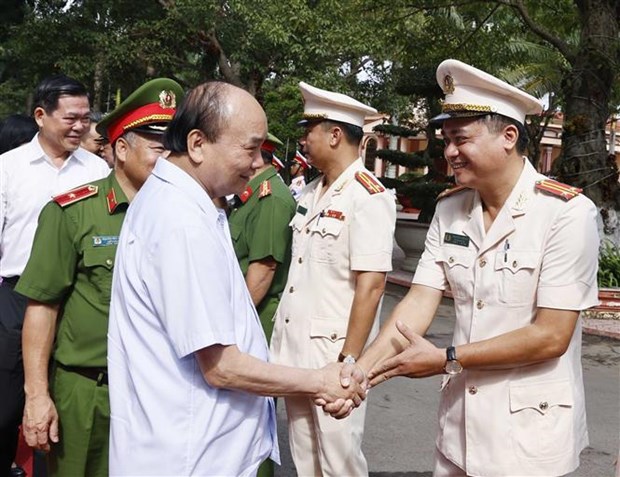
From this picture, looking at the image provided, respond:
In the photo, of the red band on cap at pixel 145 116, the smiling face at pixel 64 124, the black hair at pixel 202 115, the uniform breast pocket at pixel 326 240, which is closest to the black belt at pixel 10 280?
the smiling face at pixel 64 124

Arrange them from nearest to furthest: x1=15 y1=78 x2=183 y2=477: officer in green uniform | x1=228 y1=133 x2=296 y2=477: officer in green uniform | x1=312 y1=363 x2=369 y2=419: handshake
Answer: x1=312 y1=363 x2=369 y2=419: handshake < x1=15 y1=78 x2=183 y2=477: officer in green uniform < x1=228 y1=133 x2=296 y2=477: officer in green uniform

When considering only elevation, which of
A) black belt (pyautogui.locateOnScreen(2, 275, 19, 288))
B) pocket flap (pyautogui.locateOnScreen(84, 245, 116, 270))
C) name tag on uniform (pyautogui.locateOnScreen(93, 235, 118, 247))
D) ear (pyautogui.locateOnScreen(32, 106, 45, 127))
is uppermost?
ear (pyautogui.locateOnScreen(32, 106, 45, 127))

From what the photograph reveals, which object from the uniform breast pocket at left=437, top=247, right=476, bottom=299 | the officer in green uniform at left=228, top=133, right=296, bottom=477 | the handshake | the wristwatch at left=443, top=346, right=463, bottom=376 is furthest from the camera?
the officer in green uniform at left=228, top=133, right=296, bottom=477

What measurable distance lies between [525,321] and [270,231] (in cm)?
163

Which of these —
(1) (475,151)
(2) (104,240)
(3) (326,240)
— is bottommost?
(3) (326,240)

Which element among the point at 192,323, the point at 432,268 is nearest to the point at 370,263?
the point at 432,268

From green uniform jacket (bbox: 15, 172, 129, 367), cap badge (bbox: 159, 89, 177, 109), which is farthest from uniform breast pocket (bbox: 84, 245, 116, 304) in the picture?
cap badge (bbox: 159, 89, 177, 109)

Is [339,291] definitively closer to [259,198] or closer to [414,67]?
[259,198]

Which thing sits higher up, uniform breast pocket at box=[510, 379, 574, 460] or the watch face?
the watch face

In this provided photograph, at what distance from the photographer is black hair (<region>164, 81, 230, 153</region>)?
198cm

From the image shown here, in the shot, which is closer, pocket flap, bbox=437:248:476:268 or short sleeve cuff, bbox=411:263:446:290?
pocket flap, bbox=437:248:476:268

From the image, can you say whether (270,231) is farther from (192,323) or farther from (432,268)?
(192,323)

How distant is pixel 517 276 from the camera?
240 cm

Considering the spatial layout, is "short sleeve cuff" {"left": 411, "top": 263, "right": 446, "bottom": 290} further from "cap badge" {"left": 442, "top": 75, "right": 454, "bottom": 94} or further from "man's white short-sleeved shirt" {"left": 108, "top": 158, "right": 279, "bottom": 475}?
"man's white short-sleeved shirt" {"left": 108, "top": 158, "right": 279, "bottom": 475}
